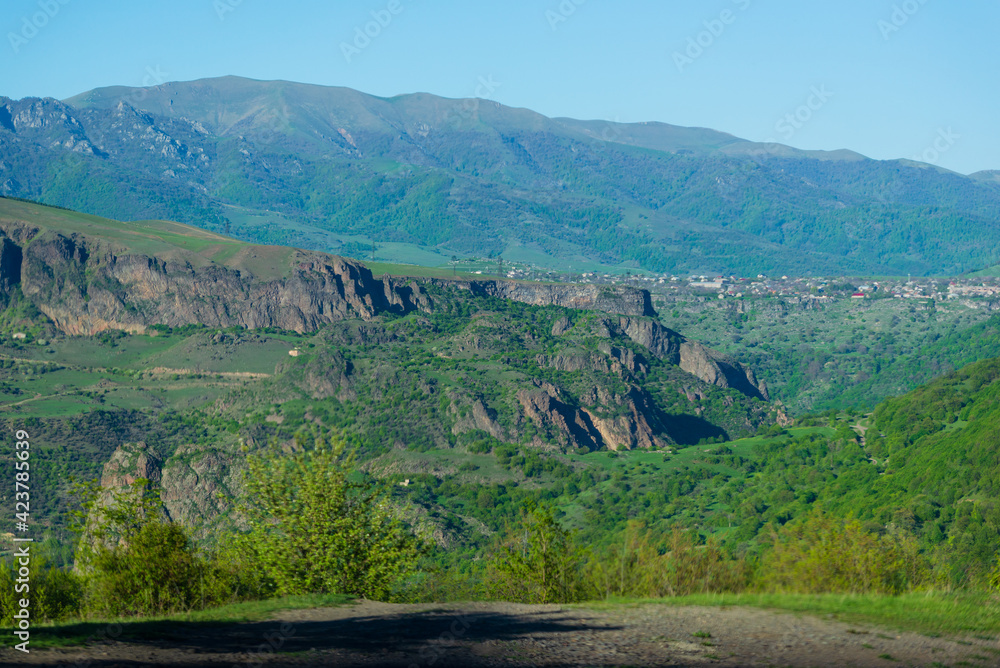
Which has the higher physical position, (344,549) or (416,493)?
(344,549)

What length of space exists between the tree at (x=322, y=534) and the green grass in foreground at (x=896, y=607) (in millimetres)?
8892

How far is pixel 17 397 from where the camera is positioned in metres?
183

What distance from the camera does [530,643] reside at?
101 ft

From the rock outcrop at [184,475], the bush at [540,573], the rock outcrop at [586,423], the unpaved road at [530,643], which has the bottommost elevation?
the rock outcrop at [184,475]

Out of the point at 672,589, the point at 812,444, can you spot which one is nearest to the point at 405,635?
the point at 672,589

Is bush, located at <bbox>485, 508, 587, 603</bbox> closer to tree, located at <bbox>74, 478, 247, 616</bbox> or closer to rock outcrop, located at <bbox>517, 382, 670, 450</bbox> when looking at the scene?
tree, located at <bbox>74, 478, 247, 616</bbox>

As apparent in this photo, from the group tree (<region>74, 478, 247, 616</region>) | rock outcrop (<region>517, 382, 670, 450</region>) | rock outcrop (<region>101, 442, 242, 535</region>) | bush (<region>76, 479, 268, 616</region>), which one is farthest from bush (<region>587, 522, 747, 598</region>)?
rock outcrop (<region>517, 382, 670, 450</region>)

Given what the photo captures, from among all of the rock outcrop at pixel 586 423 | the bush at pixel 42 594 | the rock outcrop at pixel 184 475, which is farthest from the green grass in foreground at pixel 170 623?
the rock outcrop at pixel 586 423

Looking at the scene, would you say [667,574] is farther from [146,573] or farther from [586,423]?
[586,423]

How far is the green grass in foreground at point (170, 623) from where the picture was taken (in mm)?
28438

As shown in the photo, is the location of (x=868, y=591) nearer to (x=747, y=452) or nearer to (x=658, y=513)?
(x=658, y=513)

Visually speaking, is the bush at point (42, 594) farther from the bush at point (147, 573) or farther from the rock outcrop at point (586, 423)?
the rock outcrop at point (586, 423)

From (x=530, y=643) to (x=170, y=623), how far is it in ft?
34.9

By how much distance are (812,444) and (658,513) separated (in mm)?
45416
